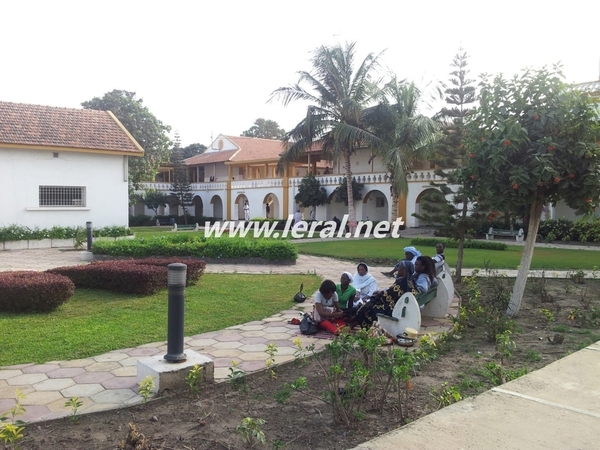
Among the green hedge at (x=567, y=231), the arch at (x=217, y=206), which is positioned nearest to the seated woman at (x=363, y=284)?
→ the green hedge at (x=567, y=231)

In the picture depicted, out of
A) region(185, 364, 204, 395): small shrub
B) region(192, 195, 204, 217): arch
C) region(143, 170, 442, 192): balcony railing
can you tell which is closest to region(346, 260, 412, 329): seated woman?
A: region(185, 364, 204, 395): small shrub

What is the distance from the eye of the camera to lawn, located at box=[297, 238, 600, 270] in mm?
13422

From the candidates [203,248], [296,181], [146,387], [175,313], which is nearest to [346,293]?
[175,313]

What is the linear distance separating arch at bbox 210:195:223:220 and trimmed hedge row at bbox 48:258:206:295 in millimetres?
31483

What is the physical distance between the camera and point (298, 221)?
2744 cm

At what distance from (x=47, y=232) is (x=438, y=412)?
1815 cm

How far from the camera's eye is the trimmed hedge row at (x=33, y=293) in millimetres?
7016

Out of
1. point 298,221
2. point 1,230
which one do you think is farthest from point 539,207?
point 298,221

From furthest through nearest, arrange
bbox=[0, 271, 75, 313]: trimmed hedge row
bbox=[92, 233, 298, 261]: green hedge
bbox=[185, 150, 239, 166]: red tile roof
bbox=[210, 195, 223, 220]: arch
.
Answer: bbox=[210, 195, 223, 220]: arch, bbox=[185, 150, 239, 166]: red tile roof, bbox=[92, 233, 298, 261]: green hedge, bbox=[0, 271, 75, 313]: trimmed hedge row

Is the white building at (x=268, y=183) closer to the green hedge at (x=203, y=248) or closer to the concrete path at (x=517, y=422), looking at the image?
the green hedge at (x=203, y=248)

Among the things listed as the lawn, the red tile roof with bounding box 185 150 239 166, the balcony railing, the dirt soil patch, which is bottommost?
the dirt soil patch

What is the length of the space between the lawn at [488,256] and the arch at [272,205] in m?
16.5

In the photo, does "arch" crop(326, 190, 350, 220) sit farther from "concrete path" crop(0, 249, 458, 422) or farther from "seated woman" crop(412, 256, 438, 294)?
"seated woman" crop(412, 256, 438, 294)

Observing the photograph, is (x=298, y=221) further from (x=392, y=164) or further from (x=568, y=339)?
(x=568, y=339)
